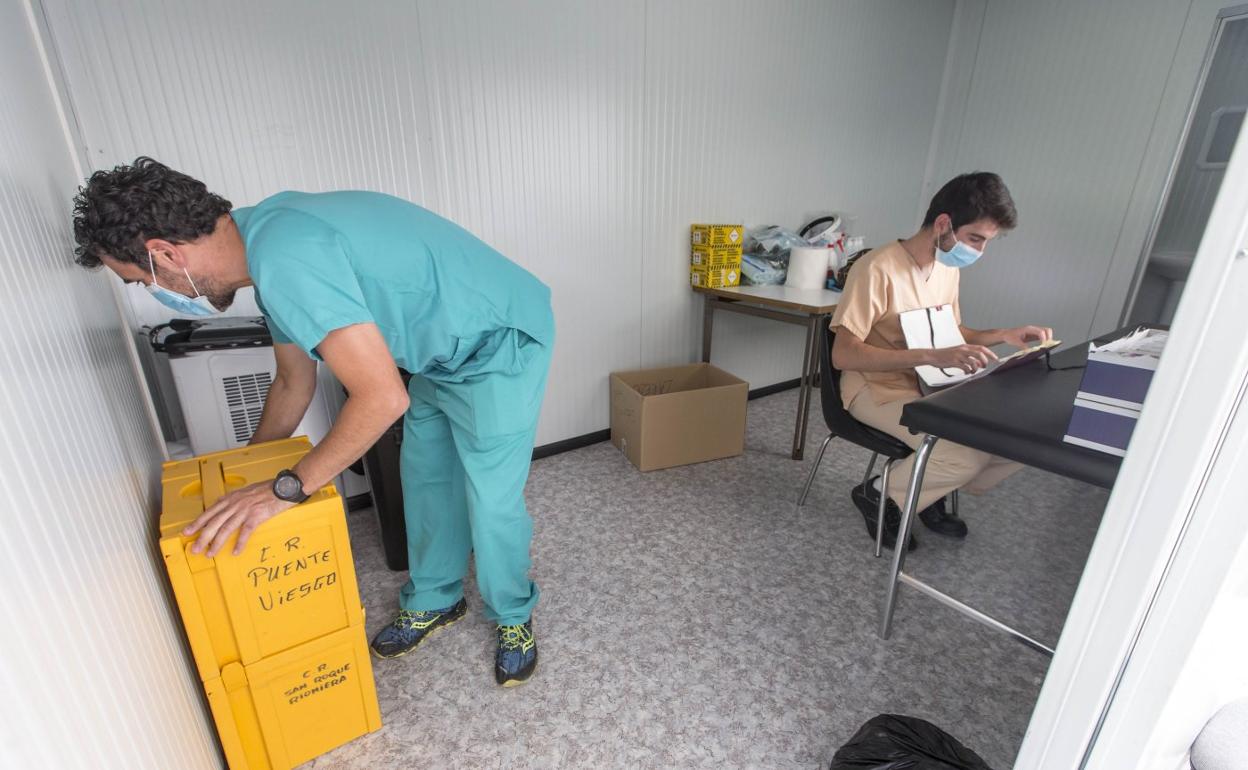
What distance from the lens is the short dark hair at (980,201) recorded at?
1.58 meters

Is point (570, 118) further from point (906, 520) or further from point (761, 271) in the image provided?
point (906, 520)

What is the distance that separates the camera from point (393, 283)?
1103 millimetres

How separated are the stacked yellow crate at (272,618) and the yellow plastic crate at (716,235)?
82.0 inches

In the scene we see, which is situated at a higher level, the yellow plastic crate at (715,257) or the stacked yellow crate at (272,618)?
the yellow plastic crate at (715,257)

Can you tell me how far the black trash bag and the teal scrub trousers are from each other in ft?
2.74

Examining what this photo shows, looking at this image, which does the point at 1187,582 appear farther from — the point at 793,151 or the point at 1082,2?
the point at 1082,2

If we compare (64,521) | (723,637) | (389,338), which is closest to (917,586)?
(723,637)

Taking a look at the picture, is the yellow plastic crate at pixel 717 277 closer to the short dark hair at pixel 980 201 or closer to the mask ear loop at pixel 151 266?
the short dark hair at pixel 980 201

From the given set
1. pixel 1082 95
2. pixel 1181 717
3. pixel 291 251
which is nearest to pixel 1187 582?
pixel 1181 717

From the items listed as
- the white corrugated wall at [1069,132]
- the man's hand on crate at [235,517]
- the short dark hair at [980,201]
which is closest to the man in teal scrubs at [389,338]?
the man's hand on crate at [235,517]

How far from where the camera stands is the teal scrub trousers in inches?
50.5

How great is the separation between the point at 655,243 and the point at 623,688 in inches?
79.3

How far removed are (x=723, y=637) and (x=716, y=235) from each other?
6.23ft

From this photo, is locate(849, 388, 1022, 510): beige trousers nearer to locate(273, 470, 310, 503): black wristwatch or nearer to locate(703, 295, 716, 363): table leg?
locate(703, 295, 716, 363): table leg
